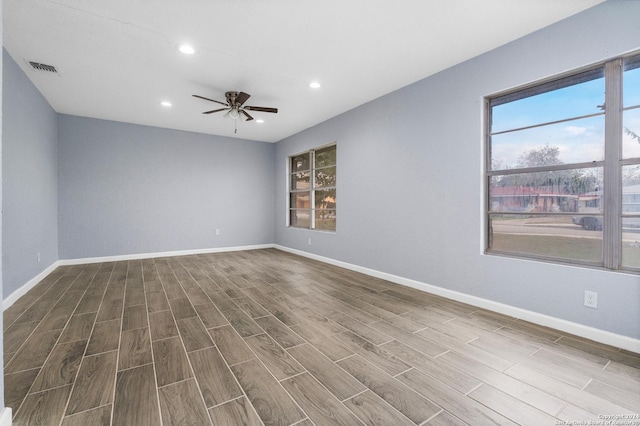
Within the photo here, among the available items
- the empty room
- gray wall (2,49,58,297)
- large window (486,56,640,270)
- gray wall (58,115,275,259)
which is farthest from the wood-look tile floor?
gray wall (58,115,275,259)

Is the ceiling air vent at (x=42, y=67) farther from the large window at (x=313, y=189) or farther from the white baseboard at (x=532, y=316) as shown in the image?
the white baseboard at (x=532, y=316)

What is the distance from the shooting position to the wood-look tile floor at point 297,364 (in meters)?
1.47

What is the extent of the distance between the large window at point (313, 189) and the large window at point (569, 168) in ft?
9.41

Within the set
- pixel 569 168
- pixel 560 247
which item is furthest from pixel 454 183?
pixel 560 247

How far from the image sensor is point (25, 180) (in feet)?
11.5

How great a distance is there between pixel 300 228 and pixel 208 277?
7.89 feet

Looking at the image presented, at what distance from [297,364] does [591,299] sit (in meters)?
2.35

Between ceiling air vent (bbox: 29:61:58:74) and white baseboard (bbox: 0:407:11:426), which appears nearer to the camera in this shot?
white baseboard (bbox: 0:407:11:426)

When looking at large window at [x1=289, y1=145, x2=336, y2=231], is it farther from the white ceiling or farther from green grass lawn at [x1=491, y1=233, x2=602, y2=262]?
green grass lawn at [x1=491, y1=233, x2=602, y2=262]

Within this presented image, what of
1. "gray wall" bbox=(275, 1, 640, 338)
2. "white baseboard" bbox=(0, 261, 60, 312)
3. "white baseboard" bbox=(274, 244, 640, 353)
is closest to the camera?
"white baseboard" bbox=(274, 244, 640, 353)

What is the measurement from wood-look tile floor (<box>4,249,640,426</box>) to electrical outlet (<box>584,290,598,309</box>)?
28 centimetres

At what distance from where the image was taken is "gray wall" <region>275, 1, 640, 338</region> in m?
2.21

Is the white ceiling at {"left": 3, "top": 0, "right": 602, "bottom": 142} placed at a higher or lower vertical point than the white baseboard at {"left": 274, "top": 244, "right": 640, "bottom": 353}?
higher

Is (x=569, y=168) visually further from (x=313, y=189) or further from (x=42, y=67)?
(x=42, y=67)
